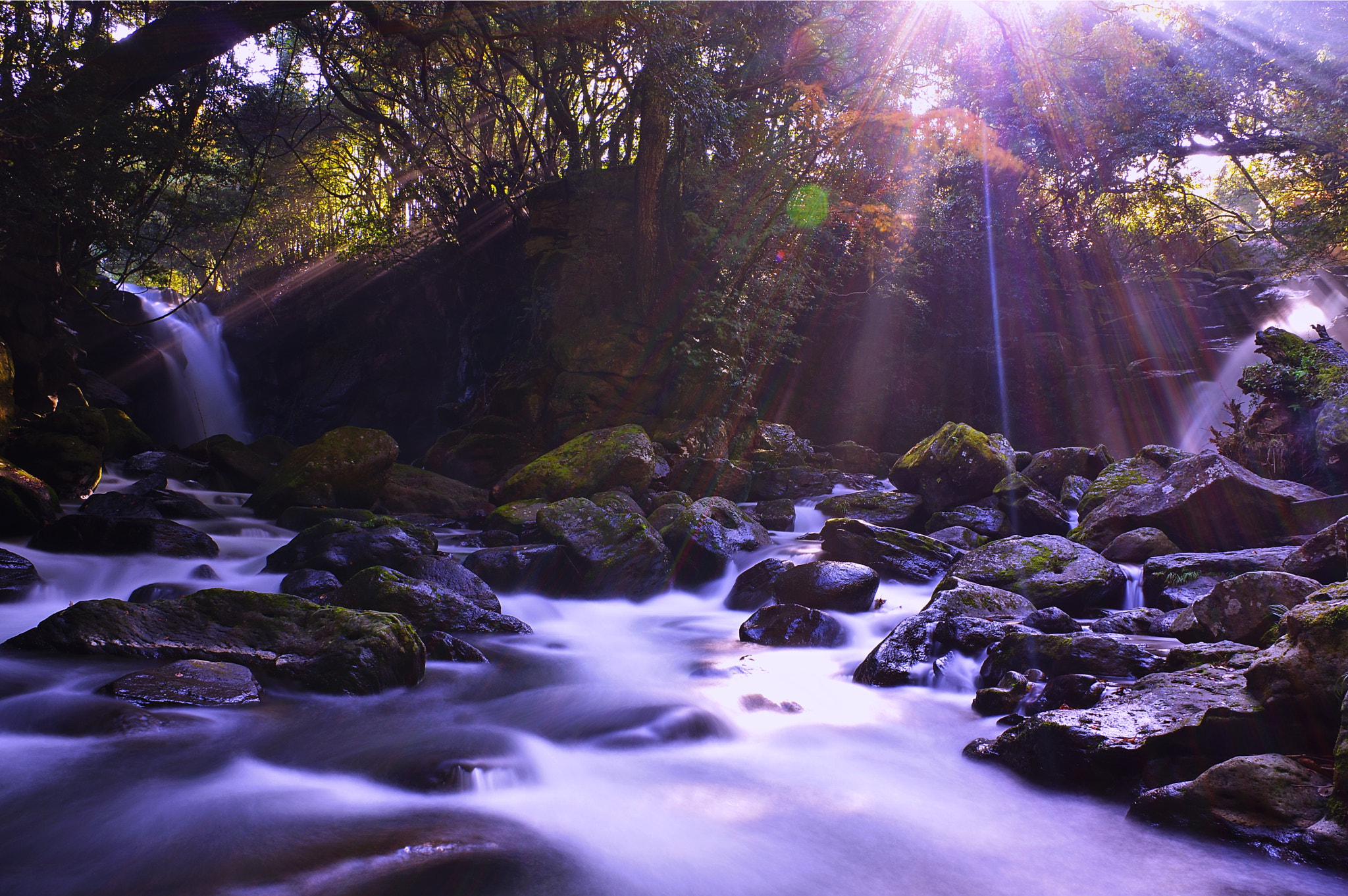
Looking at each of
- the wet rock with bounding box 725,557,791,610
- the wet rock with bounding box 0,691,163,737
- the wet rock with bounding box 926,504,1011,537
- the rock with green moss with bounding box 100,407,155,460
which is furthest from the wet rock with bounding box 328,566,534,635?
→ the rock with green moss with bounding box 100,407,155,460

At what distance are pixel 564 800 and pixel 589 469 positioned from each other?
6.97 metres

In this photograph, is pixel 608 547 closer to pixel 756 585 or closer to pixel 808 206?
pixel 756 585

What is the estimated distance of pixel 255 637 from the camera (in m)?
4.61

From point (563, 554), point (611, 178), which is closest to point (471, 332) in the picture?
point (611, 178)

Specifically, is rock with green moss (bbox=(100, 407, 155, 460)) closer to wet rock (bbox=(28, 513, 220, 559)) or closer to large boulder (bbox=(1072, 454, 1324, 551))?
wet rock (bbox=(28, 513, 220, 559))

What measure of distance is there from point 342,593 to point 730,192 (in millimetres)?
11916

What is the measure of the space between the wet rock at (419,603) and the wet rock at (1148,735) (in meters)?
4.00

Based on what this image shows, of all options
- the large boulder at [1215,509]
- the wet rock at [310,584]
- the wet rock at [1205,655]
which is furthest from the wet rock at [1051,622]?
the wet rock at [310,584]

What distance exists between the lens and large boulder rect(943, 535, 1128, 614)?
238 inches

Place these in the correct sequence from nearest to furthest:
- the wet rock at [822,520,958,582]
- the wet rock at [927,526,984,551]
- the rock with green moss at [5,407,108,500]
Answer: the wet rock at [822,520,958,582] → the wet rock at [927,526,984,551] → the rock with green moss at [5,407,108,500]

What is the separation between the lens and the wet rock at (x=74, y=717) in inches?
144

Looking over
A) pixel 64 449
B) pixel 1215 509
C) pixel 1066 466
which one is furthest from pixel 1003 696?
pixel 64 449

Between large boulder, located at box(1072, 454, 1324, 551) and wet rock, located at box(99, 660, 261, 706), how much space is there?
7875 millimetres

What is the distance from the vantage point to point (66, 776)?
3.31 meters
